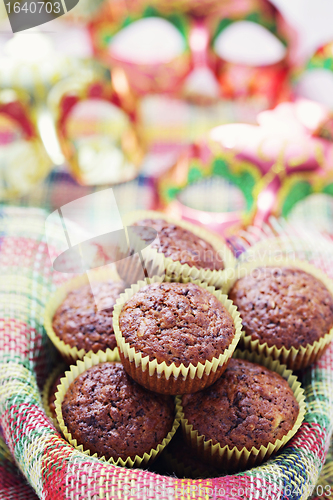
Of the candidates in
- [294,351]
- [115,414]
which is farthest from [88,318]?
[294,351]

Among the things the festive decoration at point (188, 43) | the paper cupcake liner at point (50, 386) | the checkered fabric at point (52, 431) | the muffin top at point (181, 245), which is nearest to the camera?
the checkered fabric at point (52, 431)

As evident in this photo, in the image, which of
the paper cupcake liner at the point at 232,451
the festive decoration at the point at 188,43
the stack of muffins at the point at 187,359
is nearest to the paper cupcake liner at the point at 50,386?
the stack of muffins at the point at 187,359

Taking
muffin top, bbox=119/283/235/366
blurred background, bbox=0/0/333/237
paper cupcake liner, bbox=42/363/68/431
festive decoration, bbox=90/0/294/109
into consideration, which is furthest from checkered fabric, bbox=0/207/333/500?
festive decoration, bbox=90/0/294/109

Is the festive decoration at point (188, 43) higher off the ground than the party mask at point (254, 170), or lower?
higher

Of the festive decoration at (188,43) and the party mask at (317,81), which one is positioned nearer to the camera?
the party mask at (317,81)

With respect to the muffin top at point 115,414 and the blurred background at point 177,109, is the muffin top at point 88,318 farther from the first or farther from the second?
the blurred background at point 177,109

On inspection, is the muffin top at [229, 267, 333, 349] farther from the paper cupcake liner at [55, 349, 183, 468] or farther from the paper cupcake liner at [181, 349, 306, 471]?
the paper cupcake liner at [55, 349, 183, 468]

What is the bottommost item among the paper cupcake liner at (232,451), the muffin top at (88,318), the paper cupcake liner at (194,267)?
the paper cupcake liner at (232,451)
